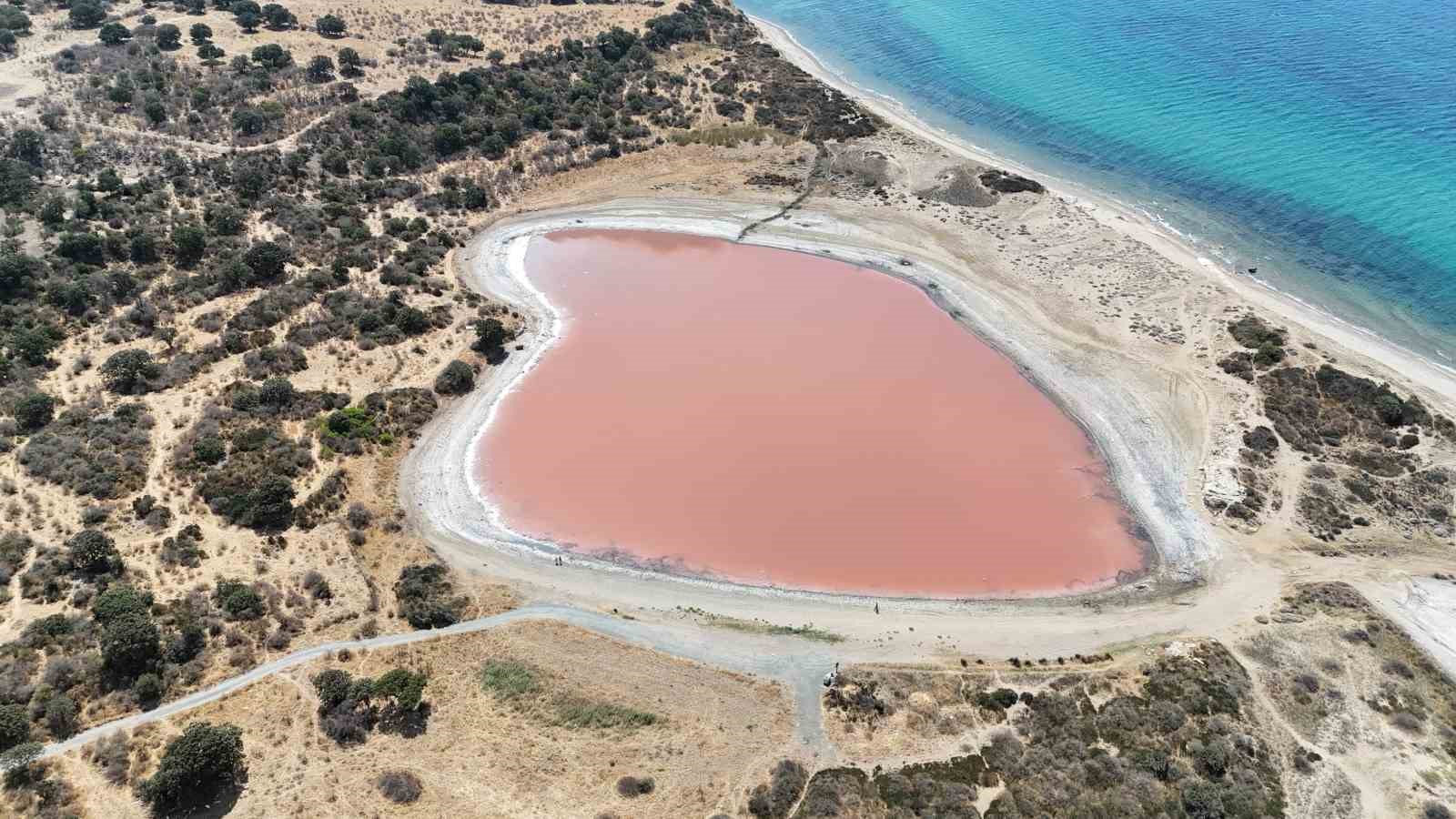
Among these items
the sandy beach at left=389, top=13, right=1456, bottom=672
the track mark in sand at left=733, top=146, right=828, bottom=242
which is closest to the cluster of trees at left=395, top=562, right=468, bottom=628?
the sandy beach at left=389, top=13, right=1456, bottom=672

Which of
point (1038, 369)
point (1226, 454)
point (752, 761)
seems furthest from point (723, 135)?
point (752, 761)

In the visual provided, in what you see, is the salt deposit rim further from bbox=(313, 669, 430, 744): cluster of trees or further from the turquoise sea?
the turquoise sea

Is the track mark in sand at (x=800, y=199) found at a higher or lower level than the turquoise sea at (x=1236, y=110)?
lower

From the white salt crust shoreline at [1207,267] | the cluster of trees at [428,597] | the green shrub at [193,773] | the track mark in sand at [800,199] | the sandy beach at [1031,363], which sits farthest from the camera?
the track mark in sand at [800,199]

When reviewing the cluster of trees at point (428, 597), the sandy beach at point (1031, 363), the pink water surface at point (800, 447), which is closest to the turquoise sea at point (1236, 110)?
the sandy beach at point (1031, 363)

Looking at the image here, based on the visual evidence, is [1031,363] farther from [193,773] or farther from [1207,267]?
[193,773]

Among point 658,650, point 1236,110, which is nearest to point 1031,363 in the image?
point 658,650

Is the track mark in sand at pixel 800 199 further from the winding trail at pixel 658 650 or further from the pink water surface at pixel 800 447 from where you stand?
the winding trail at pixel 658 650

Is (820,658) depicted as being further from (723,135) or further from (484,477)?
(723,135)

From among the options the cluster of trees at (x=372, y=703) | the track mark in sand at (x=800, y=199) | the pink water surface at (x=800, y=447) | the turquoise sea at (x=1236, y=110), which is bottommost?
the cluster of trees at (x=372, y=703)
